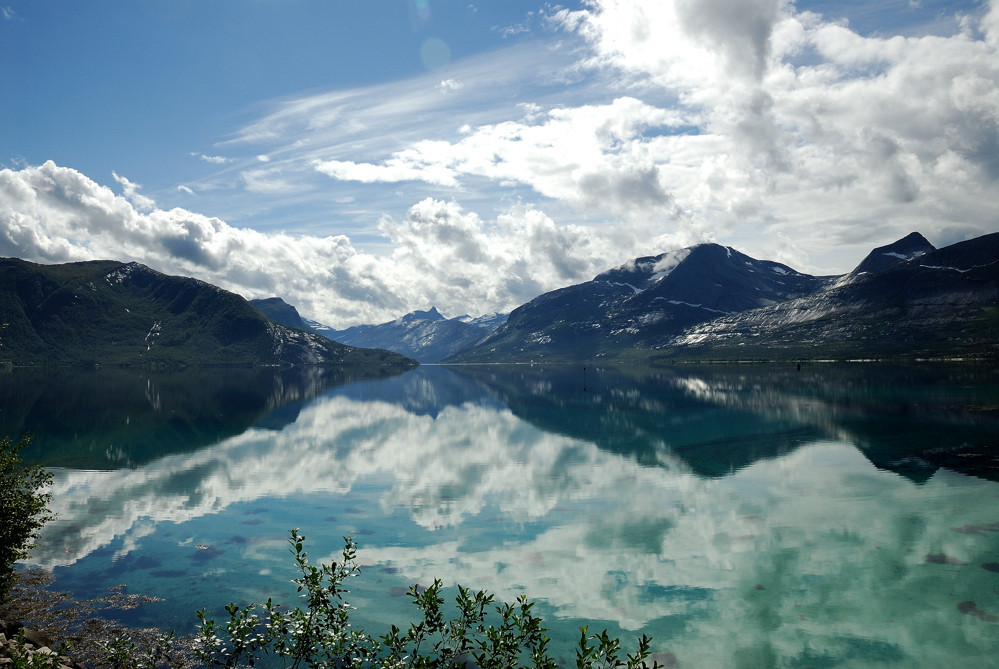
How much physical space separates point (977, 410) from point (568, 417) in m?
97.6

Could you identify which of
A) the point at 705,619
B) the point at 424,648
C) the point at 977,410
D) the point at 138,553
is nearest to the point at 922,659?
the point at 705,619

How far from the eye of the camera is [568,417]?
148m

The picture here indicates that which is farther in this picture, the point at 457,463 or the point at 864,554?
the point at 457,463

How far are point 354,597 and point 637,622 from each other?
20718 millimetres

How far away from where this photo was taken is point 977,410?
12644 centimetres

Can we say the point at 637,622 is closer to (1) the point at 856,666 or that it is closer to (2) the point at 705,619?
(2) the point at 705,619

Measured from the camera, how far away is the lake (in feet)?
118

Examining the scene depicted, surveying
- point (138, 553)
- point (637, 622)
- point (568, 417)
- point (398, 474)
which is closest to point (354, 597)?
point (637, 622)

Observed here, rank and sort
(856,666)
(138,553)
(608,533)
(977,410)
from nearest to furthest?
(856,666), (138,553), (608,533), (977,410)

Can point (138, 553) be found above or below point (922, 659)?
above

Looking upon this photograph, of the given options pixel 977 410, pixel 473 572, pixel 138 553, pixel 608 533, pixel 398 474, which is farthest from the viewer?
pixel 977 410

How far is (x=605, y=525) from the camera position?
55812 millimetres

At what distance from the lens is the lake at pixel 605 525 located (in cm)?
3606

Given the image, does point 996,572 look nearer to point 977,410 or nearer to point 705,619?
point 705,619
